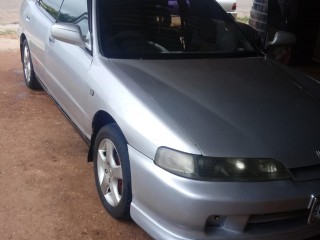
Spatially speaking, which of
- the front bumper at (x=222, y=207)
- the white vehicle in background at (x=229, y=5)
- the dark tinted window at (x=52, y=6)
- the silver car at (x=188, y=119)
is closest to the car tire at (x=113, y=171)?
the silver car at (x=188, y=119)

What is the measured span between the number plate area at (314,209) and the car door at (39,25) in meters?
3.04

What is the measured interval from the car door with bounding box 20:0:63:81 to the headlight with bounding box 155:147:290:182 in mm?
2520

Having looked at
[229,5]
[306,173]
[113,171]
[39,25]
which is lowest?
[229,5]

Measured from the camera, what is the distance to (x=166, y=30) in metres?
3.62

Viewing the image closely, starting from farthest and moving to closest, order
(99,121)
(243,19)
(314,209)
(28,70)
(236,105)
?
1. (243,19)
2. (28,70)
3. (99,121)
4. (236,105)
5. (314,209)

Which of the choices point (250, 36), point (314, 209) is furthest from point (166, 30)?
point (314, 209)

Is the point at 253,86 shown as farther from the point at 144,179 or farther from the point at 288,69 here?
the point at 144,179

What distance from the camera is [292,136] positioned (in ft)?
8.46

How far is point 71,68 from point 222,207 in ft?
6.38

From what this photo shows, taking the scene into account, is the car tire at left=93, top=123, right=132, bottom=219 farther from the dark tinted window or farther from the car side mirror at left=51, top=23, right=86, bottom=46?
the dark tinted window

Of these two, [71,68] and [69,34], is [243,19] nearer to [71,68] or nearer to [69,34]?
[71,68]

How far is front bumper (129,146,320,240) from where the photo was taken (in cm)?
231

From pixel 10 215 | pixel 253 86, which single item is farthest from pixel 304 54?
pixel 10 215

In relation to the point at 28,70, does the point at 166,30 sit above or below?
above
